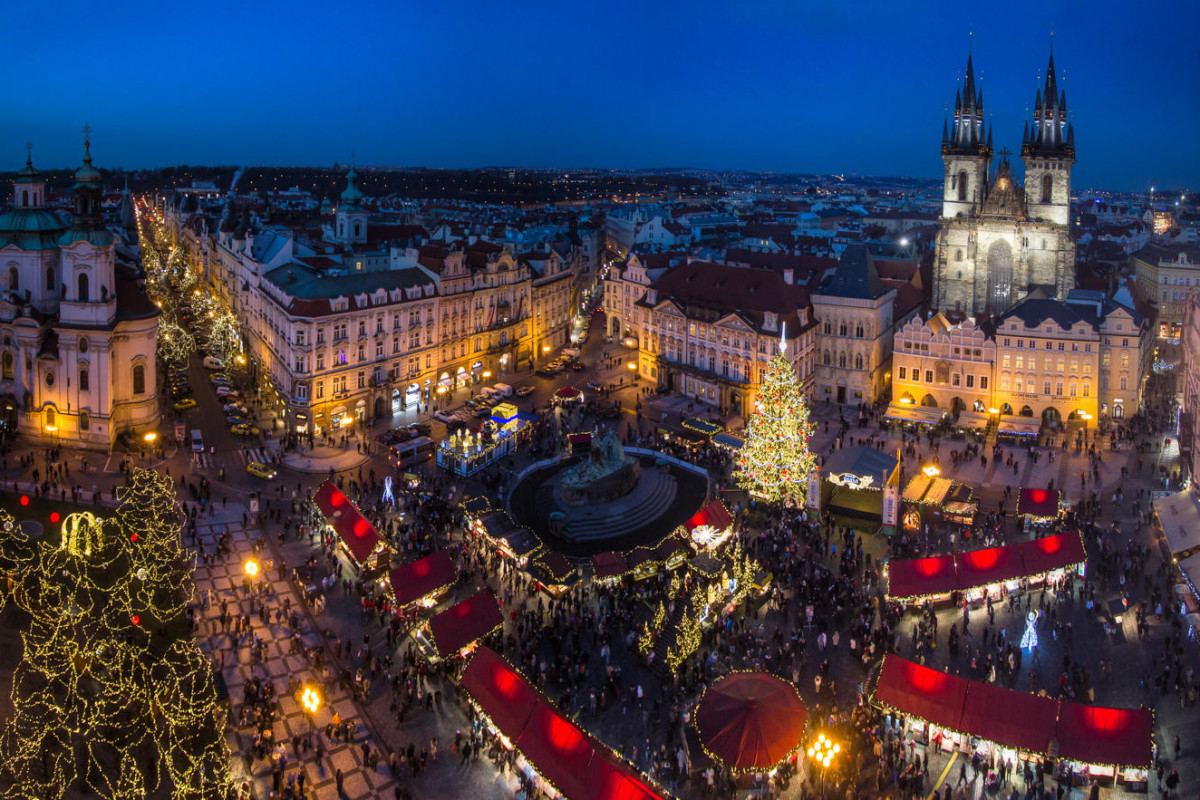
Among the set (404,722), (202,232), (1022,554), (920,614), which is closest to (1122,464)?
(1022,554)

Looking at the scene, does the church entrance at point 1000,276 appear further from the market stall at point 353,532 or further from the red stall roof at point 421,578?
the red stall roof at point 421,578

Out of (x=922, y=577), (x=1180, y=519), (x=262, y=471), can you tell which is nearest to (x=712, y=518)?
(x=922, y=577)

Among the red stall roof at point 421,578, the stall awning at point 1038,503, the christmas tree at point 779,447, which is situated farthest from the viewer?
the christmas tree at point 779,447

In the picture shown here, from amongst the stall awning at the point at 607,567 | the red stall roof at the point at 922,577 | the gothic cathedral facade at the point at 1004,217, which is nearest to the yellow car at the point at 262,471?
the stall awning at the point at 607,567

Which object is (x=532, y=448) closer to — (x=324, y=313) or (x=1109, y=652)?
(x=324, y=313)

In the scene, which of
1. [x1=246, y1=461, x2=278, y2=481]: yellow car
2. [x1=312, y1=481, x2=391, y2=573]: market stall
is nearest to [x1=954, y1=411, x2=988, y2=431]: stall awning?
[x1=312, y1=481, x2=391, y2=573]: market stall

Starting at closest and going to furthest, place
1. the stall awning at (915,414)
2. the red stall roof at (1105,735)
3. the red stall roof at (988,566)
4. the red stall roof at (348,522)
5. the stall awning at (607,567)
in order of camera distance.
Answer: the red stall roof at (1105,735), the red stall roof at (988,566), the stall awning at (607,567), the red stall roof at (348,522), the stall awning at (915,414)
